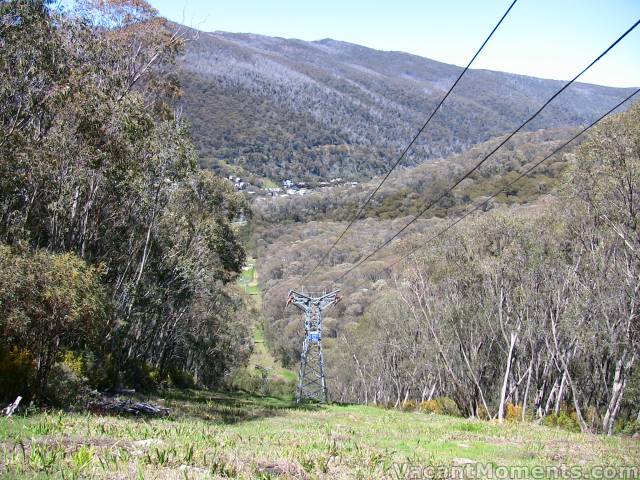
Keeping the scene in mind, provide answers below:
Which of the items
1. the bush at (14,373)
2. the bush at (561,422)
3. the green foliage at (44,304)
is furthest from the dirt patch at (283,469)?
the bush at (561,422)

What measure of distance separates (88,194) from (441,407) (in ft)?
81.3

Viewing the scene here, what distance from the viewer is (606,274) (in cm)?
2381

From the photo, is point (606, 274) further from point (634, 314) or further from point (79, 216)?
point (79, 216)

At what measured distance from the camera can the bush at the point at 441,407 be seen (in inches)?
1372

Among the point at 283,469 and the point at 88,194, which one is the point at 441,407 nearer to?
the point at 88,194

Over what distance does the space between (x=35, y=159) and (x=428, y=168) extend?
482 ft

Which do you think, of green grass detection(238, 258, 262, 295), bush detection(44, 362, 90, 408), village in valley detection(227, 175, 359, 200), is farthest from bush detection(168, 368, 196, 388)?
village in valley detection(227, 175, 359, 200)

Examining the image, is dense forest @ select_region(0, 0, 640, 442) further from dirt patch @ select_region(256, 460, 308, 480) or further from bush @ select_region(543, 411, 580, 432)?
dirt patch @ select_region(256, 460, 308, 480)

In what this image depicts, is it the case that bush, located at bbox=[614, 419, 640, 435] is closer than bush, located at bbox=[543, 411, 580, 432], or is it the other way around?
bush, located at bbox=[614, 419, 640, 435]

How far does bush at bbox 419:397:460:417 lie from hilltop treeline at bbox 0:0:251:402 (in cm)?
1546

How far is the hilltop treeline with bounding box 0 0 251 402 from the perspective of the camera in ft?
49.2

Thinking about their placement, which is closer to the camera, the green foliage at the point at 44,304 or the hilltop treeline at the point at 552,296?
the green foliage at the point at 44,304

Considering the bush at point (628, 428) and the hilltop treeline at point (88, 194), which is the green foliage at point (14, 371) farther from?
the bush at point (628, 428)

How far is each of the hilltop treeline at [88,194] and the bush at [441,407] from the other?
15461 millimetres
